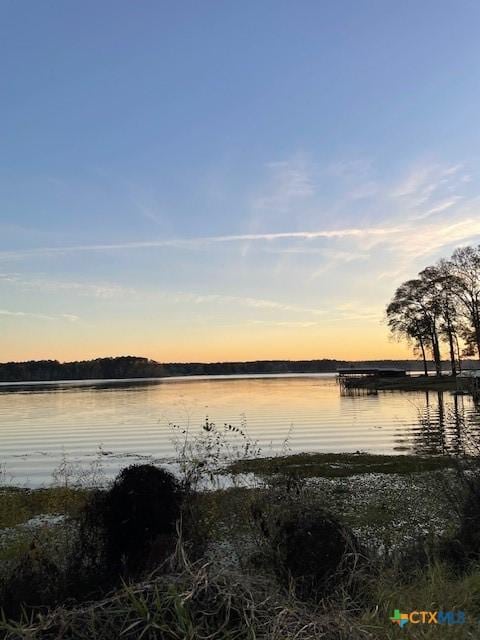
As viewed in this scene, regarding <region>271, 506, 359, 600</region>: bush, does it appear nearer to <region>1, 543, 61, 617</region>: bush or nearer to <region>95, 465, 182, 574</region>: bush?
<region>95, 465, 182, 574</region>: bush

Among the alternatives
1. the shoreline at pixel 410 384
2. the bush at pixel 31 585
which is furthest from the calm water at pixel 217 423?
the shoreline at pixel 410 384

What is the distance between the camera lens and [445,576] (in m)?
6.13

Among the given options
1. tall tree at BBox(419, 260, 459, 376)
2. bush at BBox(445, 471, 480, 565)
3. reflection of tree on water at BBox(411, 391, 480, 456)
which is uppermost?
tall tree at BBox(419, 260, 459, 376)

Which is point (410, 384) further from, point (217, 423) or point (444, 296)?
point (217, 423)

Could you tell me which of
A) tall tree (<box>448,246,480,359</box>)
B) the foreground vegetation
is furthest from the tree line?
the foreground vegetation

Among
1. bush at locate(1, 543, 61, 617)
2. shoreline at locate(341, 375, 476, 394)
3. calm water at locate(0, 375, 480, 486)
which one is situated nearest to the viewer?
bush at locate(1, 543, 61, 617)

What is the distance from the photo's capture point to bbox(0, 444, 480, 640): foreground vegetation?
371 cm

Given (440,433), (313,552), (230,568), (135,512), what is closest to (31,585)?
(135,512)

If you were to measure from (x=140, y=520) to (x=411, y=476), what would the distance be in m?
11.6

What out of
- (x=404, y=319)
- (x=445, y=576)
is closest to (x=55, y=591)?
(x=445, y=576)

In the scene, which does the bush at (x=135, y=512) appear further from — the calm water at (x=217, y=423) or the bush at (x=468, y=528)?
the calm water at (x=217, y=423)

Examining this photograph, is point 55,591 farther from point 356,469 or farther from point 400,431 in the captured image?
point 400,431

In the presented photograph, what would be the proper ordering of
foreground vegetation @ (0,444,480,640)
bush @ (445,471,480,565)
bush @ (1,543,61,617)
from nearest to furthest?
foreground vegetation @ (0,444,480,640)
bush @ (1,543,61,617)
bush @ (445,471,480,565)

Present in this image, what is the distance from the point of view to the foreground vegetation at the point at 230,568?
12.2 feet
